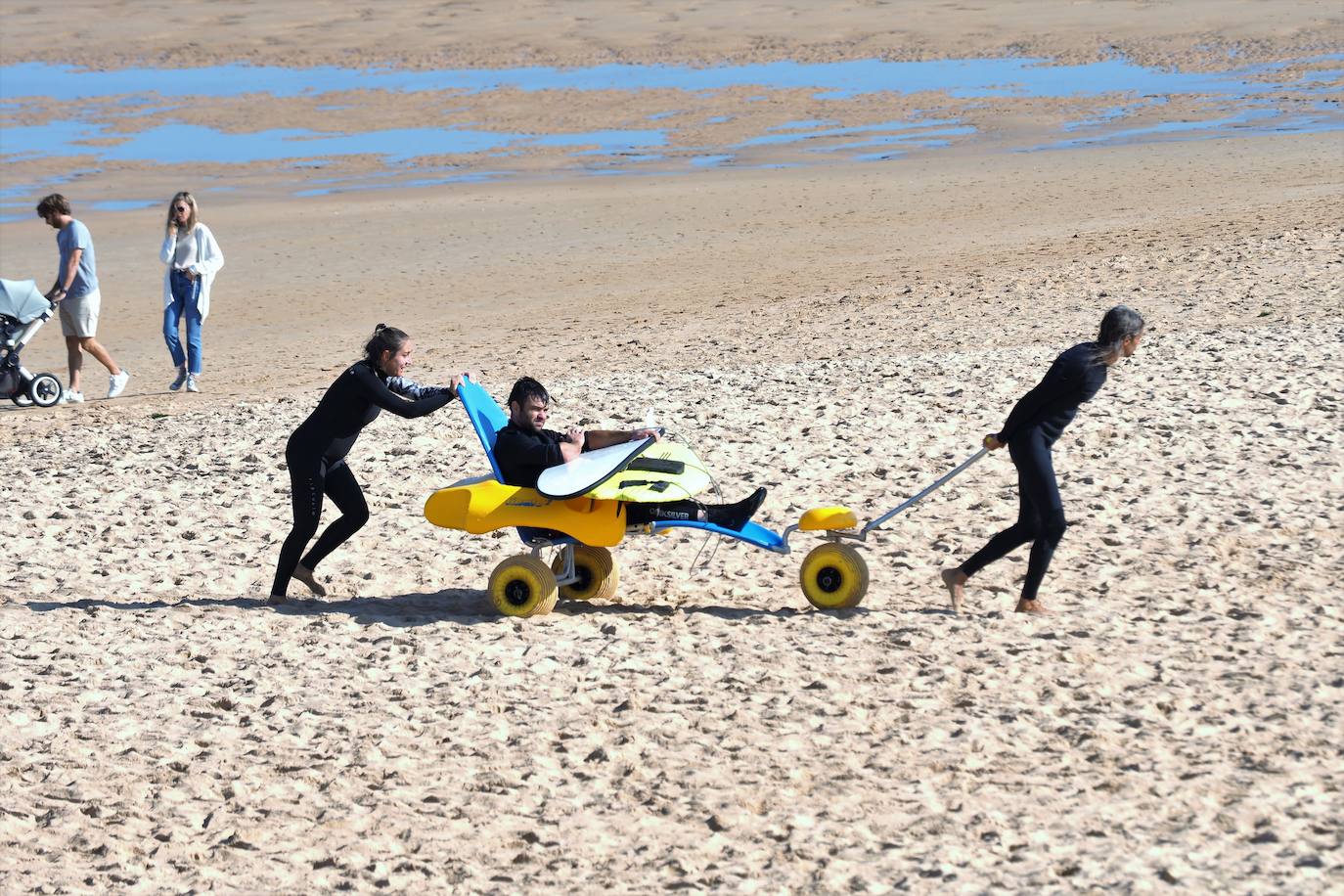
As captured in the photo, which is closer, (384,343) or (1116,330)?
(1116,330)

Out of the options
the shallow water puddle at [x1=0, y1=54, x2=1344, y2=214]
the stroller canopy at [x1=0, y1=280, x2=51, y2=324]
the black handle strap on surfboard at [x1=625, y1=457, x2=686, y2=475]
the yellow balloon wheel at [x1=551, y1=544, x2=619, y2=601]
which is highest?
the shallow water puddle at [x1=0, y1=54, x2=1344, y2=214]

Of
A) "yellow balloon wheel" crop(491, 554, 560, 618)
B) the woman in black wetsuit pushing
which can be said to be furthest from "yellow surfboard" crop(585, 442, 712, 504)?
the woman in black wetsuit pushing

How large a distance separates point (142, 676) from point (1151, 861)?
4.51 metres

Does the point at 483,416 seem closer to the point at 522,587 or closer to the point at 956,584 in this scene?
the point at 522,587

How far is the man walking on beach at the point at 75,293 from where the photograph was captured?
538 inches

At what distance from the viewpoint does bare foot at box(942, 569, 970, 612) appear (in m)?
7.98

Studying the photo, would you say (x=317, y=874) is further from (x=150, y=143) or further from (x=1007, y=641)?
(x=150, y=143)

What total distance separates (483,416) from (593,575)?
99cm

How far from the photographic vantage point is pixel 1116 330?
293 inches

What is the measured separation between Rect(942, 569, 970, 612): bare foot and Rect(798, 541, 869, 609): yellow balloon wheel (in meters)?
0.39

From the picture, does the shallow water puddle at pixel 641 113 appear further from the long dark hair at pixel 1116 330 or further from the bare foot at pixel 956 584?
the long dark hair at pixel 1116 330

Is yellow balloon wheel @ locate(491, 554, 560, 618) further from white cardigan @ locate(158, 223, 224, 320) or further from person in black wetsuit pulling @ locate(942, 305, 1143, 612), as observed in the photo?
white cardigan @ locate(158, 223, 224, 320)

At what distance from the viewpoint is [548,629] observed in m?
7.99

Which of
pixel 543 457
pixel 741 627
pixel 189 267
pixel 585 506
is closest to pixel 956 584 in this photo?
pixel 741 627
